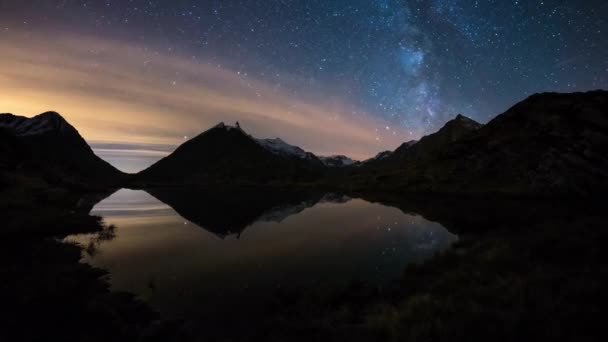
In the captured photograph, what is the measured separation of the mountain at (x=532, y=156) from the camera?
99375 millimetres

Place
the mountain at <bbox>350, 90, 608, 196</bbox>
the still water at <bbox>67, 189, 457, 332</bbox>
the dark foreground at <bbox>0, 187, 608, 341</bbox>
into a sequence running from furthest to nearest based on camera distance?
the mountain at <bbox>350, 90, 608, 196</bbox> → the still water at <bbox>67, 189, 457, 332</bbox> → the dark foreground at <bbox>0, 187, 608, 341</bbox>

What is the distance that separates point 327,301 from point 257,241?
19.2 metres

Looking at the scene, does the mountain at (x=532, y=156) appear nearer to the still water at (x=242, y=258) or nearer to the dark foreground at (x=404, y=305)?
the still water at (x=242, y=258)

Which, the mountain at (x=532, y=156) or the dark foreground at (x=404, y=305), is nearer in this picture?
the dark foreground at (x=404, y=305)

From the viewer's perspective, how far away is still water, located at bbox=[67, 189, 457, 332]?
1714 centimetres

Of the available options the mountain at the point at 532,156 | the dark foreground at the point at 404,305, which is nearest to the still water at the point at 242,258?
the dark foreground at the point at 404,305

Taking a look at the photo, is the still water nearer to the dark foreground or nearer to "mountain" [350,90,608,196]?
the dark foreground

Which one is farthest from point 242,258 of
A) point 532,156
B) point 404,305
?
point 532,156

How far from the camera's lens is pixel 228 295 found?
17125 millimetres

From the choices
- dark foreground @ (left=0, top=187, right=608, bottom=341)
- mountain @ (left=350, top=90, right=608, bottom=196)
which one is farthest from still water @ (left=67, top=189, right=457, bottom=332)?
mountain @ (left=350, top=90, right=608, bottom=196)

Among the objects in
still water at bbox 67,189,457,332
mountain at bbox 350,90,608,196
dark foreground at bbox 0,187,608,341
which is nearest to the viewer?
dark foreground at bbox 0,187,608,341

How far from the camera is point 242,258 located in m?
26.1

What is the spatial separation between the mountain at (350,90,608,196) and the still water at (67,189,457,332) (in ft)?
272

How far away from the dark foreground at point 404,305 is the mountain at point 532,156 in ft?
314
